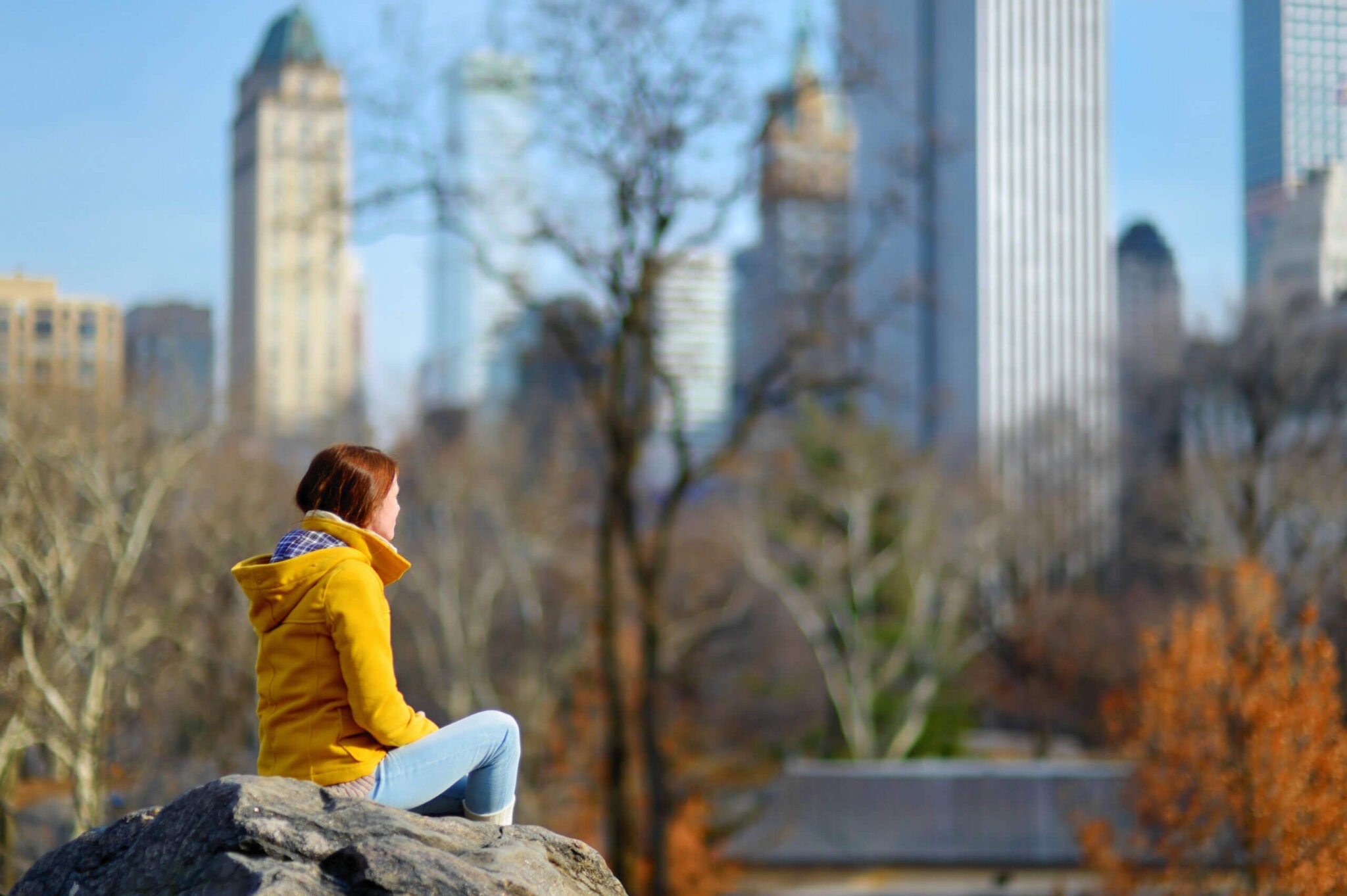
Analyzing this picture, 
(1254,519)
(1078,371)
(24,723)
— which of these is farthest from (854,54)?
(1078,371)

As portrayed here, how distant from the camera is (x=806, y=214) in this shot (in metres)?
16.8

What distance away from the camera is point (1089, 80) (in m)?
103

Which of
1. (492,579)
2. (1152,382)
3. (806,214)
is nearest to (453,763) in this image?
(806,214)

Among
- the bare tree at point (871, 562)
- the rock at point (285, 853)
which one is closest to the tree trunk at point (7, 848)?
the rock at point (285, 853)

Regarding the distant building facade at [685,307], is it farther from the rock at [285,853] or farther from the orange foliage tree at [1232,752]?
the rock at [285,853]

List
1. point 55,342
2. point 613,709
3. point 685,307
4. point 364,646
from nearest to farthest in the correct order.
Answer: point 364,646 < point 613,709 < point 685,307 < point 55,342

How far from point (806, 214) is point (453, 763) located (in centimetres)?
1364

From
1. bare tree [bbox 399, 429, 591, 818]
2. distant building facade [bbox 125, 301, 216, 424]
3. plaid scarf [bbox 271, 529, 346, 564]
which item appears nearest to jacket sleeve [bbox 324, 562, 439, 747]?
plaid scarf [bbox 271, 529, 346, 564]

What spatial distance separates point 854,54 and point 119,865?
12934 millimetres

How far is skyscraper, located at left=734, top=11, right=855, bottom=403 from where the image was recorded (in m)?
15.7

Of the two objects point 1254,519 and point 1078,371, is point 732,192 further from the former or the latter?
point 1078,371

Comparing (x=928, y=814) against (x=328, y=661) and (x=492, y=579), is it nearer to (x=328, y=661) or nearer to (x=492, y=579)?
(x=492, y=579)

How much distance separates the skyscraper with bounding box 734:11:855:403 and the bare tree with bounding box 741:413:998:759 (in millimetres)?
14791

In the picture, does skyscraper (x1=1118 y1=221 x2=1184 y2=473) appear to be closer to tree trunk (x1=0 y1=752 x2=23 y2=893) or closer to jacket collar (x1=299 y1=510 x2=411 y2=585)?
tree trunk (x1=0 y1=752 x2=23 y2=893)
